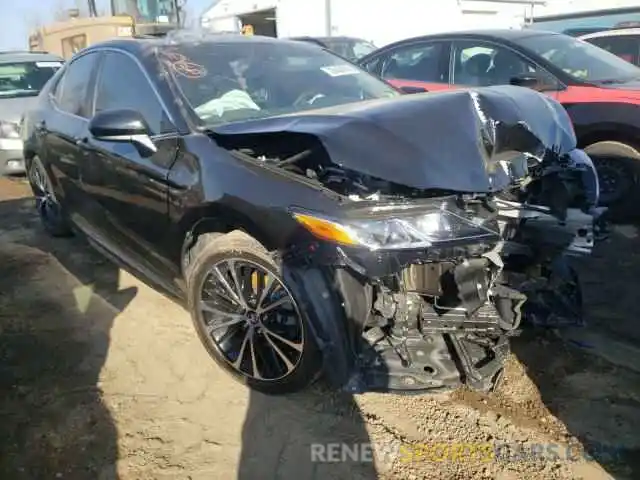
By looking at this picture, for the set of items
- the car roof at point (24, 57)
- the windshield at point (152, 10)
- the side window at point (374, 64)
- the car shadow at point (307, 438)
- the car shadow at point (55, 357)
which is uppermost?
the windshield at point (152, 10)

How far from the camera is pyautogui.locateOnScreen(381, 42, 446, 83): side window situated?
602 cm

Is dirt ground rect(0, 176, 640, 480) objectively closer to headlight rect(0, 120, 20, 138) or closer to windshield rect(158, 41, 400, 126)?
windshield rect(158, 41, 400, 126)

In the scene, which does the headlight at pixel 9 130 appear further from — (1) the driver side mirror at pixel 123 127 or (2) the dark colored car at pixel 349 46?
(2) the dark colored car at pixel 349 46

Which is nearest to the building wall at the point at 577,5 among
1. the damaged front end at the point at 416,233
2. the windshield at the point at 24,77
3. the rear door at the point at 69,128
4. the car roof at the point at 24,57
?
the car roof at the point at 24,57

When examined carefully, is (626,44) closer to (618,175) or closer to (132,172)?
(618,175)

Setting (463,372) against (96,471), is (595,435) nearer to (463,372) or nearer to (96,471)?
(463,372)

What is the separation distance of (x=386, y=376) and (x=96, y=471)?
49.2 inches

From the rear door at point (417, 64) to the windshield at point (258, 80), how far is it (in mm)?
2221

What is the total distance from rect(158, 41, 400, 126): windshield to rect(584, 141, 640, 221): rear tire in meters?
2.16

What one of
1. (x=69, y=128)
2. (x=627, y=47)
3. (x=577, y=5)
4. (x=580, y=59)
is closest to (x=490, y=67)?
(x=580, y=59)

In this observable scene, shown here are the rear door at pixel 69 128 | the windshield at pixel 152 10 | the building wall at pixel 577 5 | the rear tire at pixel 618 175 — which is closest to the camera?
the rear door at pixel 69 128

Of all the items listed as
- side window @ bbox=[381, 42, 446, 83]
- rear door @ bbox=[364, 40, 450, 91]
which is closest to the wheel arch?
rear door @ bbox=[364, 40, 450, 91]

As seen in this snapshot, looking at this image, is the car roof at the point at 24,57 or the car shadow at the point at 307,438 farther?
the car roof at the point at 24,57

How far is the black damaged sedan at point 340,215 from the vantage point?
95.0 inches
